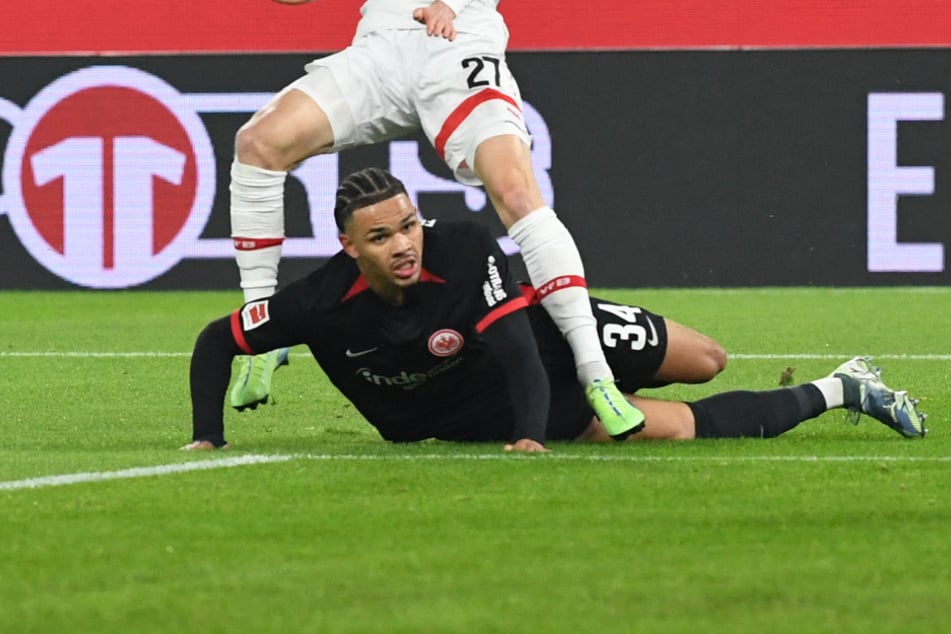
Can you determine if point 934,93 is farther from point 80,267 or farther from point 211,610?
point 211,610

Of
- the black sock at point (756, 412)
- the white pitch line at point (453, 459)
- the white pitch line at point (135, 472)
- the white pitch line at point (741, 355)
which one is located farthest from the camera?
the white pitch line at point (741, 355)

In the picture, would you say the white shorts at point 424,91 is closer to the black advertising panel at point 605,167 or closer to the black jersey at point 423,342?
the black jersey at point 423,342

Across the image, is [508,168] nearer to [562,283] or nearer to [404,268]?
[562,283]

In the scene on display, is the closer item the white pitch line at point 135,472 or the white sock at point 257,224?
the white pitch line at point 135,472

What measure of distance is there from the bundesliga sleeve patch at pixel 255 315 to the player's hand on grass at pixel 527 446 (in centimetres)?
77

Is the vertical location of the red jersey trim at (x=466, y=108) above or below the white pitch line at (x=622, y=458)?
above

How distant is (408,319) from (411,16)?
144 centimetres

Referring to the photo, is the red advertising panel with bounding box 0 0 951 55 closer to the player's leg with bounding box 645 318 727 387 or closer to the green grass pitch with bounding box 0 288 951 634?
the green grass pitch with bounding box 0 288 951 634

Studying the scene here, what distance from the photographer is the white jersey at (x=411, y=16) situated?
6488 mm

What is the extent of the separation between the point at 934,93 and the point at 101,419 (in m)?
8.86

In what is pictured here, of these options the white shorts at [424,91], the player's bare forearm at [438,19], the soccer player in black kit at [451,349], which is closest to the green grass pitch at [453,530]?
the soccer player in black kit at [451,349]

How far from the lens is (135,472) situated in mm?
5211

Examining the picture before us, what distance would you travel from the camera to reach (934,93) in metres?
14.3

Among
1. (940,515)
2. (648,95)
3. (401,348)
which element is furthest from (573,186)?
(940,515)
